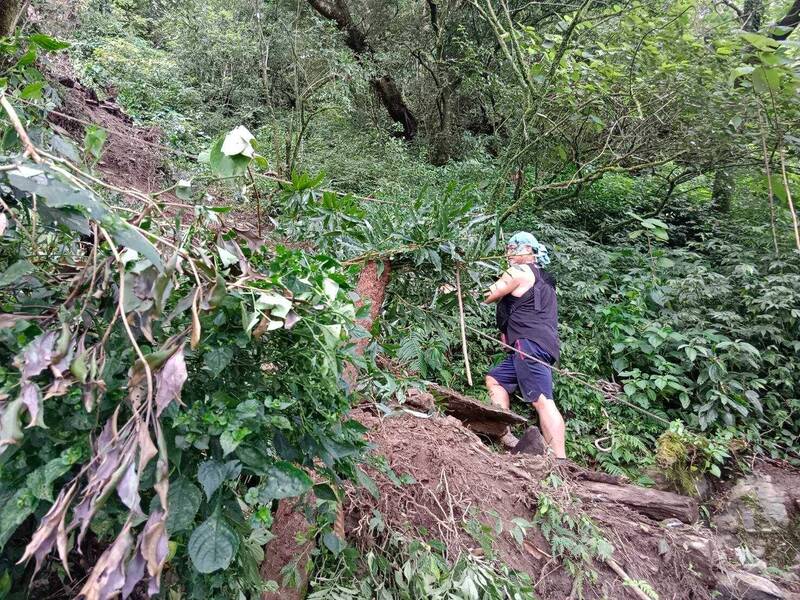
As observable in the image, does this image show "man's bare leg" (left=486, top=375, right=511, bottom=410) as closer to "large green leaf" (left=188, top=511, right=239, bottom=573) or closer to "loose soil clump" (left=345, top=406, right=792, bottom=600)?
"loose soil clump" (left=345, top=406, right=792, bottom=600)

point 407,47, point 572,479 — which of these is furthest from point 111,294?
point 407,47

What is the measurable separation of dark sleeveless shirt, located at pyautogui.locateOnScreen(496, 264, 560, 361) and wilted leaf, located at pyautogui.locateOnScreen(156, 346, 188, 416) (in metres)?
3.40

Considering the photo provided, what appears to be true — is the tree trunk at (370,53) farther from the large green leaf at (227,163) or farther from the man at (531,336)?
the large green leaf at (227,163)

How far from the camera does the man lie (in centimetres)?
396

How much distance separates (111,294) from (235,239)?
1.16 feet

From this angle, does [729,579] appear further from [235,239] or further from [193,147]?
[193,147]

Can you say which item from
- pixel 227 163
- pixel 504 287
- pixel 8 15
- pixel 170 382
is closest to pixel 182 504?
pixel 170 382

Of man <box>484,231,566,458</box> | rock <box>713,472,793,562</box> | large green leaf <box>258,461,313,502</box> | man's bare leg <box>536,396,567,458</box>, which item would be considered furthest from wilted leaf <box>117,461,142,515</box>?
rock <box>713,472,793,562</box>

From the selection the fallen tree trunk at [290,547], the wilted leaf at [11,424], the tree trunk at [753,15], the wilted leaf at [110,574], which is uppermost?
the tree trunk at [753,15]

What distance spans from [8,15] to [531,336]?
12.2 ft

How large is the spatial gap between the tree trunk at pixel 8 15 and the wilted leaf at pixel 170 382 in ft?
8.89

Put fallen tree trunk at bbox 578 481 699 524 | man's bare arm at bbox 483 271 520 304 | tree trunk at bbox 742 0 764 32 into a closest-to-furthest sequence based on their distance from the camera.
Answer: fallen tree trunk at bbox 578 481 699 524, man's bare arm at bbox 483 271 520 304, tree trunk at bbox 742 0 764 32

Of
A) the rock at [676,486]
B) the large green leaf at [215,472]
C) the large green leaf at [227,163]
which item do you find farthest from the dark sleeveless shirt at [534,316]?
the large green leaf at [215,472]

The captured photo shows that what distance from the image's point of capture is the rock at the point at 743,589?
2637 millimetres
